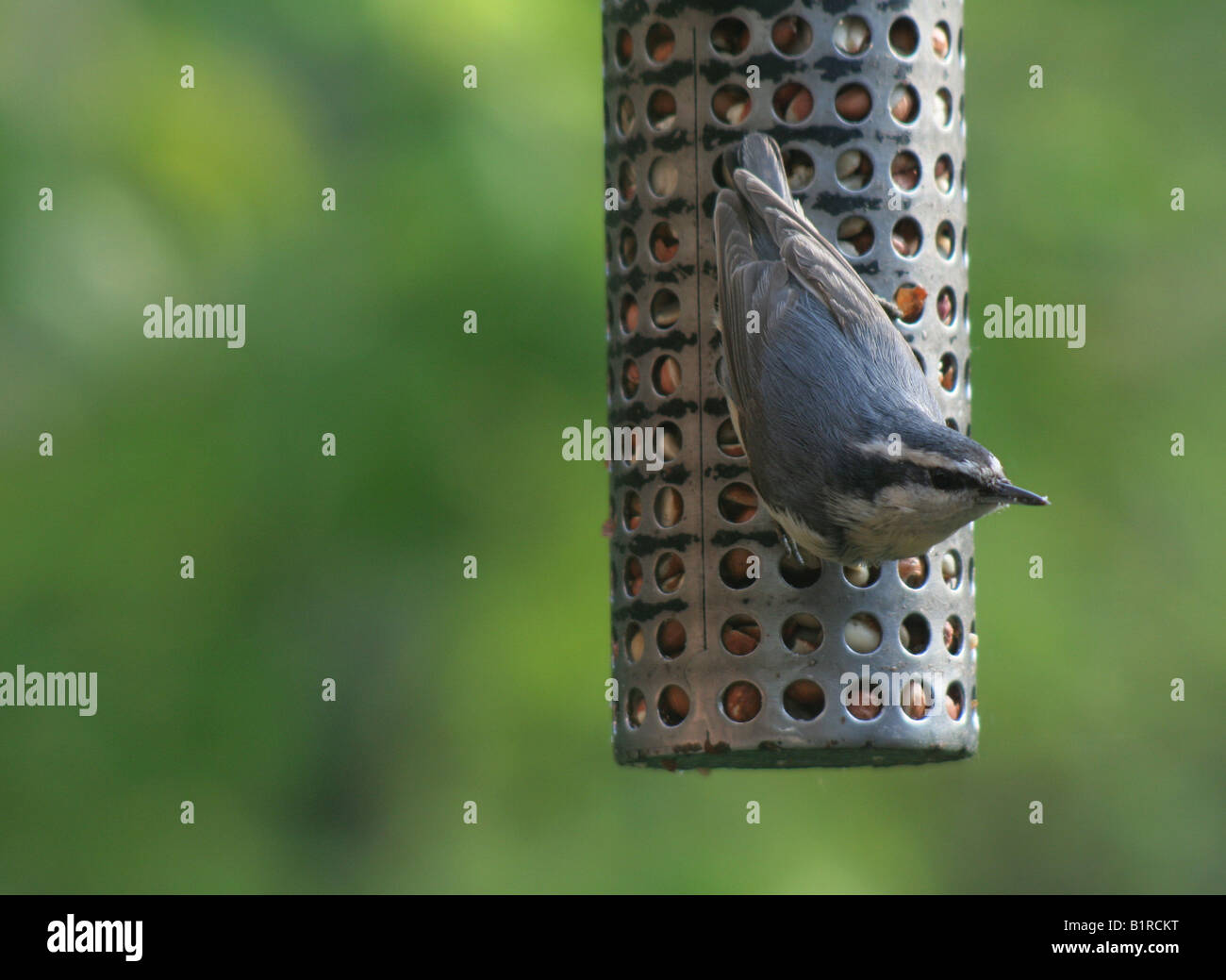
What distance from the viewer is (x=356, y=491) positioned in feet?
25.5

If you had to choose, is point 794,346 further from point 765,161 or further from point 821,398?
point 765,161

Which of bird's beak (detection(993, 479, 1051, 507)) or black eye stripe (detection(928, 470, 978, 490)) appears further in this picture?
black eye stripe (detection(928, 470, 978, 490))

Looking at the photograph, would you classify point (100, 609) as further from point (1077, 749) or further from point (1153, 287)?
point (1153, 287)

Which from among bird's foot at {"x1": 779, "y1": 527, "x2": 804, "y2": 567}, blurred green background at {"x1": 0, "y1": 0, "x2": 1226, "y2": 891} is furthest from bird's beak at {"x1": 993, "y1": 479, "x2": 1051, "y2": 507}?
blurred green background at {"x1": 0, "y1": 0, "x2": 1226, "y2": 891}

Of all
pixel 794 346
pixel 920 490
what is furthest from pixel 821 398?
pixel 920 490

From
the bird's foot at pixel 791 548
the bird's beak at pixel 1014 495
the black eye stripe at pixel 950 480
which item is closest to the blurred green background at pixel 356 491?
the bird's foot at pixel 791 548

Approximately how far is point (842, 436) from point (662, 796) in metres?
3.83

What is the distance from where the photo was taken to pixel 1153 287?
866cm

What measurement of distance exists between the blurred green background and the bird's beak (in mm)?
3731

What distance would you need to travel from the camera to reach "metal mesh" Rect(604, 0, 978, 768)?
475 centimetres

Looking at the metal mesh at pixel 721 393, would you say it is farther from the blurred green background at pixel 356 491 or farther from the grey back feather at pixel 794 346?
the blurred green background at pixel 356 491

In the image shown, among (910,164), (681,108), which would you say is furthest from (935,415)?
(681,108)

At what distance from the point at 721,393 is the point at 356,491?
321cm

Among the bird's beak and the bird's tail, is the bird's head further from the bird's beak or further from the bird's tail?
the bird's tail
